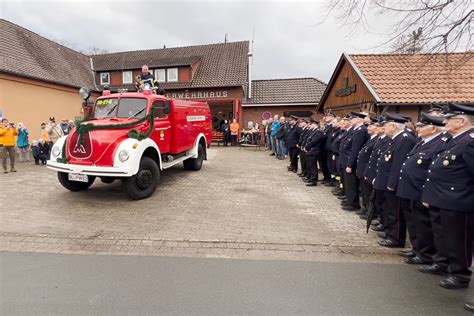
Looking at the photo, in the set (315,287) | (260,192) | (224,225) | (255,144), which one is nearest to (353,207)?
(260,192)

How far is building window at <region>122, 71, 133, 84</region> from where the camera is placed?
2491 centimetres

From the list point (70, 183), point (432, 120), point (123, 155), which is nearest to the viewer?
point (432, 120)

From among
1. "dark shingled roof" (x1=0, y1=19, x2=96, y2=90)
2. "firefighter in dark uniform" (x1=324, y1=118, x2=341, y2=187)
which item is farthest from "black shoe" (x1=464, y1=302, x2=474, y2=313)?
"dark shingled roof" (x1=0, y1=19, x2=96, y2=90)

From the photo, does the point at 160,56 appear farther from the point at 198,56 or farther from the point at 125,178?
the point at 125,178

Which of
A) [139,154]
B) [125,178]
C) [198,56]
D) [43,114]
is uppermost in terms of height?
[198,56]

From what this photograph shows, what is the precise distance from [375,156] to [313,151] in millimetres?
3430

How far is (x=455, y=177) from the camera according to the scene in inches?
131

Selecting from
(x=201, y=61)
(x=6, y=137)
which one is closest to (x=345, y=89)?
(x=6, y=137)

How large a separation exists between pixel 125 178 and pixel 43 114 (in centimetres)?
1436

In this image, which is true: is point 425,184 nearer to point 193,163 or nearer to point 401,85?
point 193,163

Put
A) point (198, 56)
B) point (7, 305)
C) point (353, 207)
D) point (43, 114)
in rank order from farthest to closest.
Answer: point (198, 56) < point (43, 114) < point (353, 207) < point (7, 305)

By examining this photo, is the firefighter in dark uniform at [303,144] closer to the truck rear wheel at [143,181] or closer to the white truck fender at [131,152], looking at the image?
the truck rear wheel at [143,181]

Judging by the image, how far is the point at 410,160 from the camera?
405cm

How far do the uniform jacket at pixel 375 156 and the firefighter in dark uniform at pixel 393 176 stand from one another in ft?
0.49
